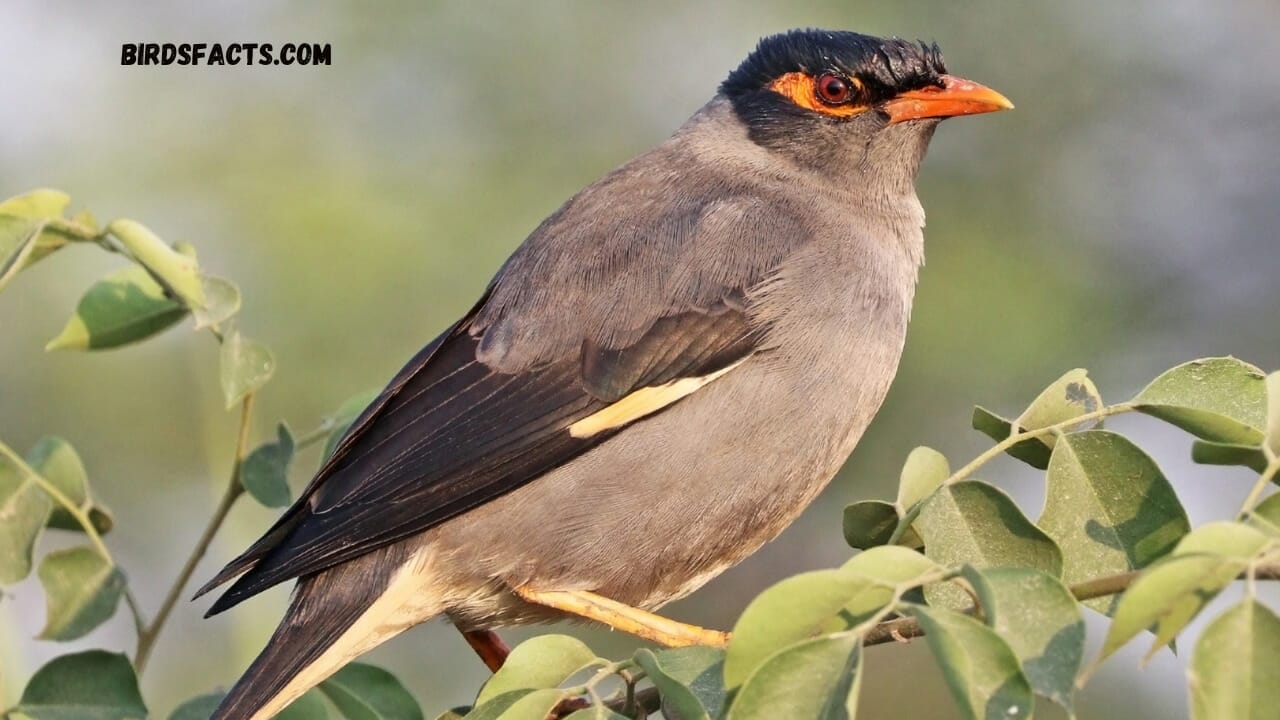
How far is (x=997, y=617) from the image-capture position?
163 centimetres

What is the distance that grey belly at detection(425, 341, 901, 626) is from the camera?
125 inches

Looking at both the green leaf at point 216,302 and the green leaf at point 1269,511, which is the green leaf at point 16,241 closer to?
the green leaf at point 216,302

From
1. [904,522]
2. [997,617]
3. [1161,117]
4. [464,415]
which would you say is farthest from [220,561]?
[1161,117]

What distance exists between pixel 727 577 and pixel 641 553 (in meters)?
2.20

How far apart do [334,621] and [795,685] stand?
1.67m

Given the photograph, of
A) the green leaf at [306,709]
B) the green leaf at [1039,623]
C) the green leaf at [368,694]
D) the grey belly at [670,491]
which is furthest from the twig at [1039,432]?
the green leaf at [306,709]

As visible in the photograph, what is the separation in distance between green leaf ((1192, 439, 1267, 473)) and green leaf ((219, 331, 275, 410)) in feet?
5.62

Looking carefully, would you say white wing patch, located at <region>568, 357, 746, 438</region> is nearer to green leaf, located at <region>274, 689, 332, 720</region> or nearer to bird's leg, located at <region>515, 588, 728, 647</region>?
bird's leg, located at <region>515, 588, 728, 647</region>

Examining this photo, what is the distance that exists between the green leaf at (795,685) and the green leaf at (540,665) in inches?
19.0

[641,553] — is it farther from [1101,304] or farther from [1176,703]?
[1101,304]

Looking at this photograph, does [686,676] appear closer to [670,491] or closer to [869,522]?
[869,522]

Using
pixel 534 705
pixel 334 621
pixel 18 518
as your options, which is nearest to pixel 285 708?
pixel 334 621

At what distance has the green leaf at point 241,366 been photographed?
285 centimetres

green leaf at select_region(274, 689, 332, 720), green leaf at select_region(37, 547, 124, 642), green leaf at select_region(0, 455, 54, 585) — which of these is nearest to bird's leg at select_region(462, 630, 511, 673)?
green leaf at select_region(274, 689, 332, 720)
